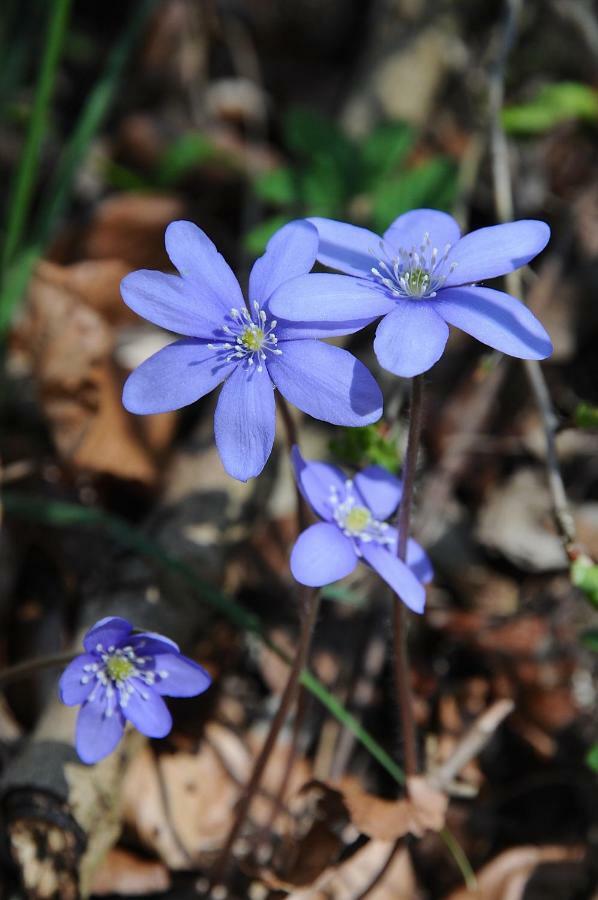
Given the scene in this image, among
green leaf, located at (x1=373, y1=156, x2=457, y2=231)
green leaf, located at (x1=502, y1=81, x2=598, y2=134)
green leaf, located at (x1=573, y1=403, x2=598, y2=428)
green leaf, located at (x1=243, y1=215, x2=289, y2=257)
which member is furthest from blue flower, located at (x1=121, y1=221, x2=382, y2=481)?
green leaf, located at (x1=502, y1=81, x2=598, y2=134)

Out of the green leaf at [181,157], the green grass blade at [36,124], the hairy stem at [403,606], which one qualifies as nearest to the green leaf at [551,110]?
the green leaf at [181,157]

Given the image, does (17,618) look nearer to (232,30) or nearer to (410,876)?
(410,876)

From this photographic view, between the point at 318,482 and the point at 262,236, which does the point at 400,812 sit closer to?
the point at 318,482

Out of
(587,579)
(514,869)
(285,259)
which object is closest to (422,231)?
(285,259)

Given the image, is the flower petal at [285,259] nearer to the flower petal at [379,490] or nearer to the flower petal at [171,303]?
the flower petal at [171,303]

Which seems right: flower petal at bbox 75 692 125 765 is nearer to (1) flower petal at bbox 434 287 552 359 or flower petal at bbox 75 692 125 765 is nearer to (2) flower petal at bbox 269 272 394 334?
(2) flower petal at bbox 269 272 394 334

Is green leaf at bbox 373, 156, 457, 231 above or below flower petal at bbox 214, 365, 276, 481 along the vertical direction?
above
